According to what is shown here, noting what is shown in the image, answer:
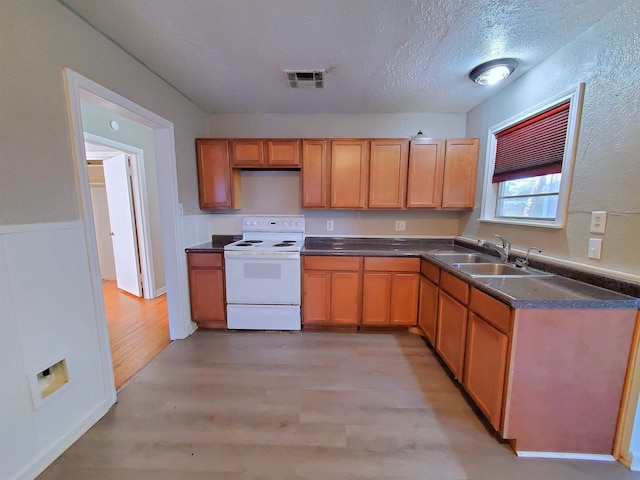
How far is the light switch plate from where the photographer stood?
1.49 metres

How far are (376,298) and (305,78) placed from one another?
2.19 metres

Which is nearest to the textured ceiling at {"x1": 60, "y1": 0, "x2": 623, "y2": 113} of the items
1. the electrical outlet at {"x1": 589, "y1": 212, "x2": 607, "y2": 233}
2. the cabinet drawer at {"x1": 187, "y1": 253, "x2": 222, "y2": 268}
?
the electrical outlet at {"x1": 589, "y1": 212, "x2": 607, "y2": 233}

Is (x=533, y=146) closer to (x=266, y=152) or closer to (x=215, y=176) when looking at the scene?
(x=266, y=152)

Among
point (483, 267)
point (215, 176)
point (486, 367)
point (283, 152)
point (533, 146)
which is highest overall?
point (283, 152)

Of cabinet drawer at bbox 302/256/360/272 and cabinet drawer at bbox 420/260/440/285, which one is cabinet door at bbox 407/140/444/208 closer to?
cabinet drawer at bbox 420/260/440/285

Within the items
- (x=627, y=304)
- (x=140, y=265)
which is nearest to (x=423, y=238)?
(x=627, y=304)

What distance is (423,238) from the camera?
3.13 meters

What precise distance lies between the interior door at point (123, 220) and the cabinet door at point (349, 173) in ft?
9.25

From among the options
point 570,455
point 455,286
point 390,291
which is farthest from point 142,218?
point 570,455

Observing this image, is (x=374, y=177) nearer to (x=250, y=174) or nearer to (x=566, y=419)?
(x=250, y=174)

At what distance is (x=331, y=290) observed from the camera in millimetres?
2676

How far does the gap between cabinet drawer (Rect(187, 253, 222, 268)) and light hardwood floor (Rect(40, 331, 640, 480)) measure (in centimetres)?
86

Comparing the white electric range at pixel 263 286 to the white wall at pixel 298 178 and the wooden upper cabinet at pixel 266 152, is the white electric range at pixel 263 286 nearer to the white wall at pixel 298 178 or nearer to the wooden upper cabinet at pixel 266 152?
the white wall at pixel 298 178

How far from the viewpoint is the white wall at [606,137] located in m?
1.34
